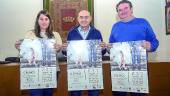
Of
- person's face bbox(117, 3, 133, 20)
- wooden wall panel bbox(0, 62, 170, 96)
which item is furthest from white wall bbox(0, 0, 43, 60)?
person's face bbox(117, 3, 133, 20)

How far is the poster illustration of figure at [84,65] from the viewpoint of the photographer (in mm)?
3066

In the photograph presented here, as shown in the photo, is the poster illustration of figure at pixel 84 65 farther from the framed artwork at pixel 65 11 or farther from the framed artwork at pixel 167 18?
the framed artwork at pixel 167 18

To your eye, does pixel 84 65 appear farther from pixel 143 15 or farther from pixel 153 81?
pixel 143 15

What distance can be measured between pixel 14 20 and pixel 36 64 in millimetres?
2108

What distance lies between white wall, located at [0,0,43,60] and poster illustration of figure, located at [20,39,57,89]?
195cm

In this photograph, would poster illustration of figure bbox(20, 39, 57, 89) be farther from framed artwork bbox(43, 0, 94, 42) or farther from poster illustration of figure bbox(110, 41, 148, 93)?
framed artwork bbox(43, 0, 94, 42)

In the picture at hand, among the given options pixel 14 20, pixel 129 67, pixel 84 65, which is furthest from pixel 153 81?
pixel 14 20

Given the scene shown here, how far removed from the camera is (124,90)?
9.91ft

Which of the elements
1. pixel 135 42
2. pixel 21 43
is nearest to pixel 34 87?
pixel 21 43

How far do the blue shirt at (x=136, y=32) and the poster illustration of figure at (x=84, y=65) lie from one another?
0.27 meters

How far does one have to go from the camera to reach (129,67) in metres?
3.02

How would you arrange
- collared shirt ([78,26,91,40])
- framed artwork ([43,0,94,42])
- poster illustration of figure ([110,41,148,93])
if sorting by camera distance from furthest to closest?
framed artwork ([43,0,94,42])
collared shirt ([78,26,91,40])
poster illustration of figure ([110,41,148,93])

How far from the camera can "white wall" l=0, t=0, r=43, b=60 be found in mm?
4930

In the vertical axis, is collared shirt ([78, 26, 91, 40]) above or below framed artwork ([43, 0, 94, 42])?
below
